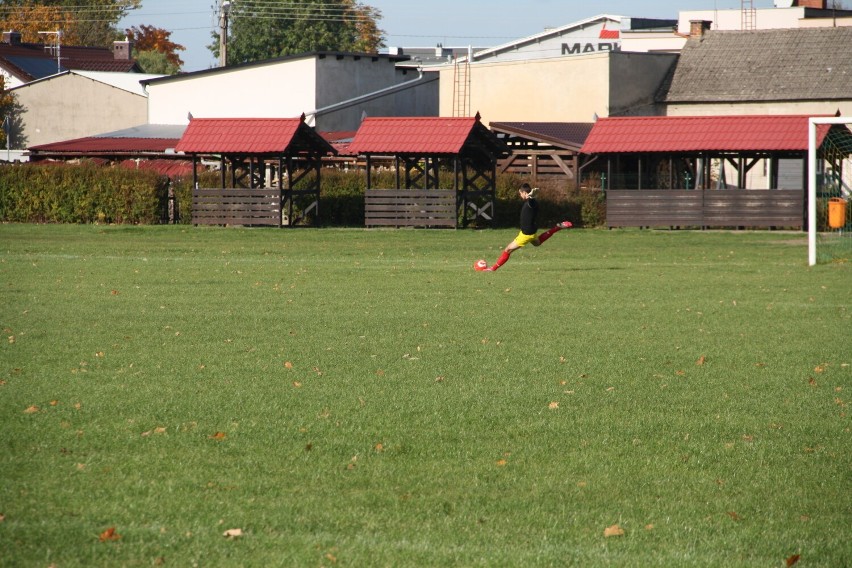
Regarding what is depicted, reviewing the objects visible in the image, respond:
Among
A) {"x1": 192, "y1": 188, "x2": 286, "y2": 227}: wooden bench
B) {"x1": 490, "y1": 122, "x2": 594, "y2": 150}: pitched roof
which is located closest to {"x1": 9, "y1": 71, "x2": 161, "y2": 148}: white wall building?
{"x1": 490, "y1": 122, "x2": 594, "y2": 150}: pitched roof

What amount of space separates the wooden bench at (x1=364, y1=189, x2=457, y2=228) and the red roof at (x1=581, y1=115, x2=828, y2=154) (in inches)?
195

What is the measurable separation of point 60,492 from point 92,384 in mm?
3393

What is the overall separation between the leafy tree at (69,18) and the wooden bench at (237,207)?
61.2 m

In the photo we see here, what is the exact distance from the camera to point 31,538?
231 inches

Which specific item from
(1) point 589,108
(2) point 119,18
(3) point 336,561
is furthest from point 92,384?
(2) point 119,18

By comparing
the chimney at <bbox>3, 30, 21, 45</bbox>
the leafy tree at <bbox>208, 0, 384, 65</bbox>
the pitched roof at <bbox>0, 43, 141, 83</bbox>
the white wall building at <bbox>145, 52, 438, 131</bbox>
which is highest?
the leafy tree at <bbox>208, 0, 384, 65</bbox>

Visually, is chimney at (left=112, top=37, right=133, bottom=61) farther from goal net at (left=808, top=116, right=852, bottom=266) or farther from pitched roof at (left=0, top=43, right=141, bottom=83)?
goal net at (left=808, top=116, right=852, bottom=266)

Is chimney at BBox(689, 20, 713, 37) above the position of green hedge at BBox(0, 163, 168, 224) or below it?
above

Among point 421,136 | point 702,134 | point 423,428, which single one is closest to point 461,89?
point 421,136

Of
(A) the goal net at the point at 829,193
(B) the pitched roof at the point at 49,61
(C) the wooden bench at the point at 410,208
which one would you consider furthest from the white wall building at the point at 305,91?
(A) the goal net at the point at 829,193

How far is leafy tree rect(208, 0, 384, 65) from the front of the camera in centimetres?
9656

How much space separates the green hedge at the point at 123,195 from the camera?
136 feet

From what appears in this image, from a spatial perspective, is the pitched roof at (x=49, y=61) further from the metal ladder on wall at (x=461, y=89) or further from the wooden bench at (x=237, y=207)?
the wooden bench at (x=237, y=207)

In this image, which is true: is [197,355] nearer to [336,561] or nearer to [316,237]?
[336,561]
